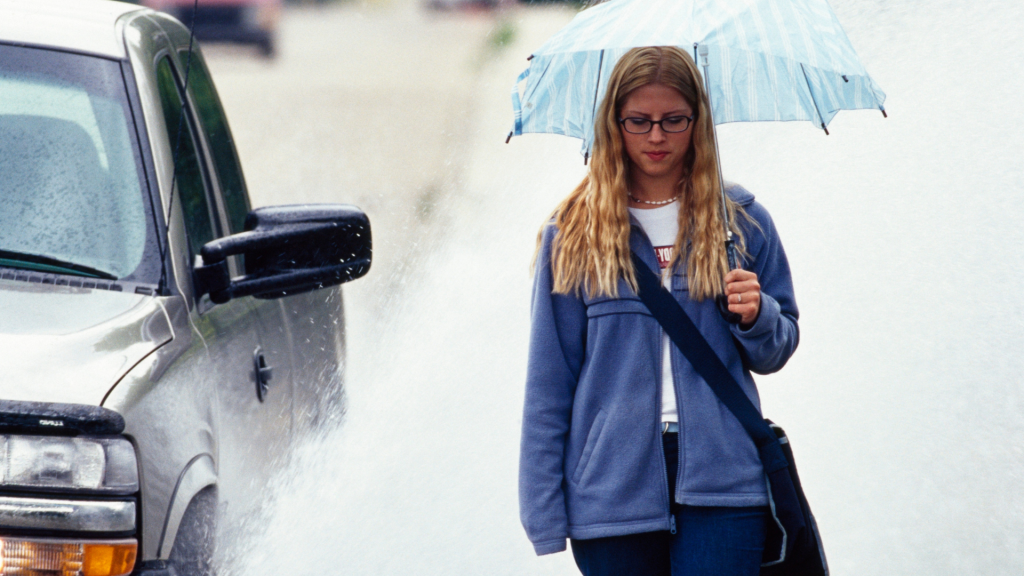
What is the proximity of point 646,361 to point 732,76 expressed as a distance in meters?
0.87

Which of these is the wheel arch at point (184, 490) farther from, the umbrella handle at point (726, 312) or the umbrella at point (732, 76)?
the umbrella handle at point (726, 312)

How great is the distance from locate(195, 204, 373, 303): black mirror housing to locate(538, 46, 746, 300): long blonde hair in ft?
2.21

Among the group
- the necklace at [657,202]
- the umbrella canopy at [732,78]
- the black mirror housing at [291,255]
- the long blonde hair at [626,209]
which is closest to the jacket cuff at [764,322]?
the long blonde hair at [626,209]

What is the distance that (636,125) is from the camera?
8.64ft

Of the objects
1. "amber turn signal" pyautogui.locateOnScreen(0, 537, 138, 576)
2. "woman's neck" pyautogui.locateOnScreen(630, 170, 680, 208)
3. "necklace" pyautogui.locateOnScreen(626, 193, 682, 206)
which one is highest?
"woman's neck" pyautogui.locateOnScreen(630, 170, 680, 208)

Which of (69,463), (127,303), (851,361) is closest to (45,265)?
(127,303)

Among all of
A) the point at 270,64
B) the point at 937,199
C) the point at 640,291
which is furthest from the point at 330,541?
the point at 270,64

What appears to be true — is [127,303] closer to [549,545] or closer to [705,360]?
[549,545]

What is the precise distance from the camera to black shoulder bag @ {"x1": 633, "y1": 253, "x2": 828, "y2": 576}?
8.35 ft

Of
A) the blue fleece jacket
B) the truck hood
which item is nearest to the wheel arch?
the truck hood

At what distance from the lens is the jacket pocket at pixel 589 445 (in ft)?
8.41

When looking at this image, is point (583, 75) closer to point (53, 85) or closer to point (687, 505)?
point (687, 505)

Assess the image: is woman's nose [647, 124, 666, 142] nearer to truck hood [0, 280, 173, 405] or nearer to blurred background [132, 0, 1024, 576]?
truck hood [0, 280, 173, 405]

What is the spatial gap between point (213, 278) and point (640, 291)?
1.18 meters
